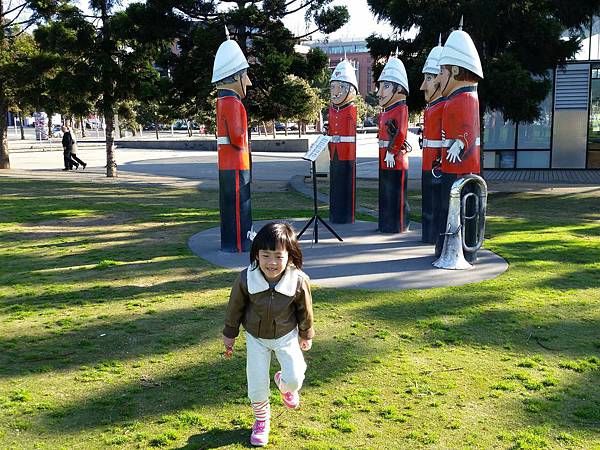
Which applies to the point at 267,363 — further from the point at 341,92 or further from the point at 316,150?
the point at 341,92

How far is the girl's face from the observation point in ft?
11.1

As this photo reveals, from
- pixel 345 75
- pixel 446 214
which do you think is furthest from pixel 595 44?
pixel 446 214

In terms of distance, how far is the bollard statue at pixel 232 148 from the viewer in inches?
333

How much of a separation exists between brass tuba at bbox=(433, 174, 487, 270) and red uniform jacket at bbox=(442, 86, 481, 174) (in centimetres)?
22

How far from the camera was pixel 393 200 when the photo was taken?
10062 mm

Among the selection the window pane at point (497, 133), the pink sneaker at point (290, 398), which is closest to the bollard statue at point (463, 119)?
Result: the pink sneaker at point (290, 398)

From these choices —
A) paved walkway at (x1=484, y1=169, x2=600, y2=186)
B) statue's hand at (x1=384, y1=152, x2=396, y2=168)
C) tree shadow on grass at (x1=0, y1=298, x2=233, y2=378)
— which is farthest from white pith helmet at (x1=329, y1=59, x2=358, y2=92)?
paved walkway at (x1=484, y1=169, x2=600, y2=186)

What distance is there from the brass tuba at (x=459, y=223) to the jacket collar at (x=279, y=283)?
4.52 m

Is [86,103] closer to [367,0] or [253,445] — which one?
[367,0]

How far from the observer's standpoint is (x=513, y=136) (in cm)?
2348

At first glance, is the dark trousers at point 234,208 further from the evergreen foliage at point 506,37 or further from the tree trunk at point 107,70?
the tree trunk at point 107,70

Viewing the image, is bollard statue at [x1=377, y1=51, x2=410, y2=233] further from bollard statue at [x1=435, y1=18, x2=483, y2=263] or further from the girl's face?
the girl's face

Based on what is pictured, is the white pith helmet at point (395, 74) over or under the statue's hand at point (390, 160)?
over

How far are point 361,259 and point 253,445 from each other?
4.84 m
